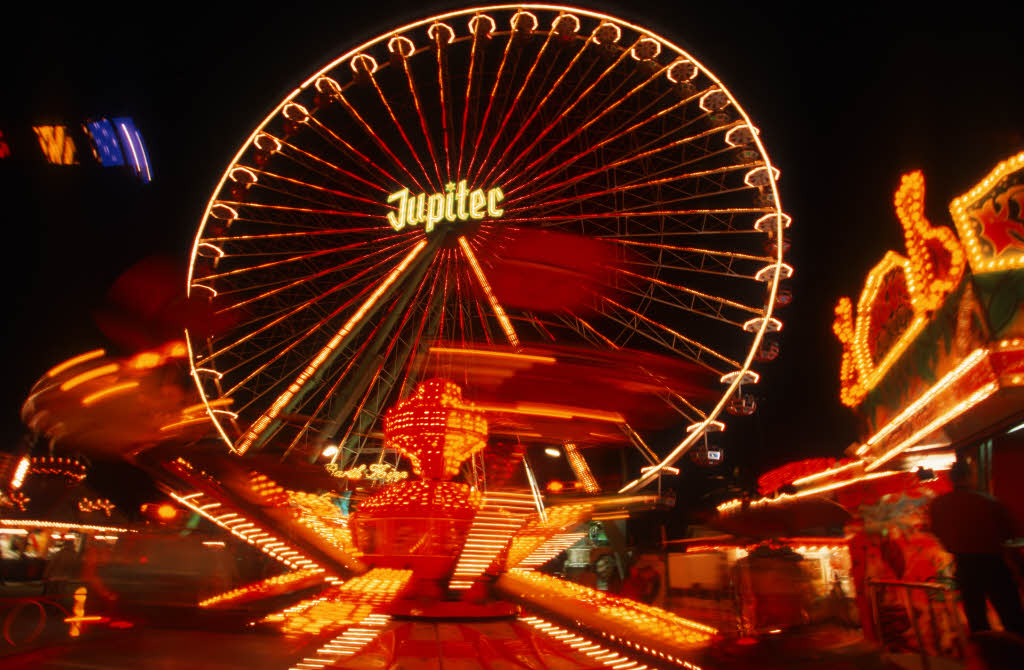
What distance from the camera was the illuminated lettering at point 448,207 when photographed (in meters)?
13.4

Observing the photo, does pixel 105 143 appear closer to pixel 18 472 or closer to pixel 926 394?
pixel 18 472

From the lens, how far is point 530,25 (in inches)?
571

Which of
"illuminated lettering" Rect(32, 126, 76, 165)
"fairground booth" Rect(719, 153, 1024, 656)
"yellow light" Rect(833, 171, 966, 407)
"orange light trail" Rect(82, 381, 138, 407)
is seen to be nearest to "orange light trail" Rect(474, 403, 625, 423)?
"fairground booth" Rect(719, 153, 1024, 656)

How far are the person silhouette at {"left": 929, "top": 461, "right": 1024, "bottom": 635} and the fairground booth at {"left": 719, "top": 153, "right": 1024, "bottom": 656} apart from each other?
4.53 ft

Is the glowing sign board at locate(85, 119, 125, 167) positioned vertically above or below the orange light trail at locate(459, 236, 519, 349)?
above

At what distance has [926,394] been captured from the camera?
287 inches

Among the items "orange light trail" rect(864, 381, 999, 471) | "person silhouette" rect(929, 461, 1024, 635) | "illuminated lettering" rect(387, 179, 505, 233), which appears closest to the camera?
"person silhouette" rect(929, 461, 1024, 635)

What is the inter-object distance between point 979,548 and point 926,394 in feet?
10.0

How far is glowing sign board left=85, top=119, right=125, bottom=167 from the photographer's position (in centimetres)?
1198

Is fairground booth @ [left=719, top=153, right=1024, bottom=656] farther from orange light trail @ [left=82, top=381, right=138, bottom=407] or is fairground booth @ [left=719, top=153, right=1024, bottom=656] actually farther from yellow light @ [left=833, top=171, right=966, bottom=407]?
orange light trail @ [left=82, top=381, right=138, bottom=407]

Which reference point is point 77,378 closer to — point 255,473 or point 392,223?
point 255,473

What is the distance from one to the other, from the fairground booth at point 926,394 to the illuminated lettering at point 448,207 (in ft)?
23.3

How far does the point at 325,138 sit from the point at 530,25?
545 cm

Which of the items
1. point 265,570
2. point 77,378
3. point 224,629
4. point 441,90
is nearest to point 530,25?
point 441,90
